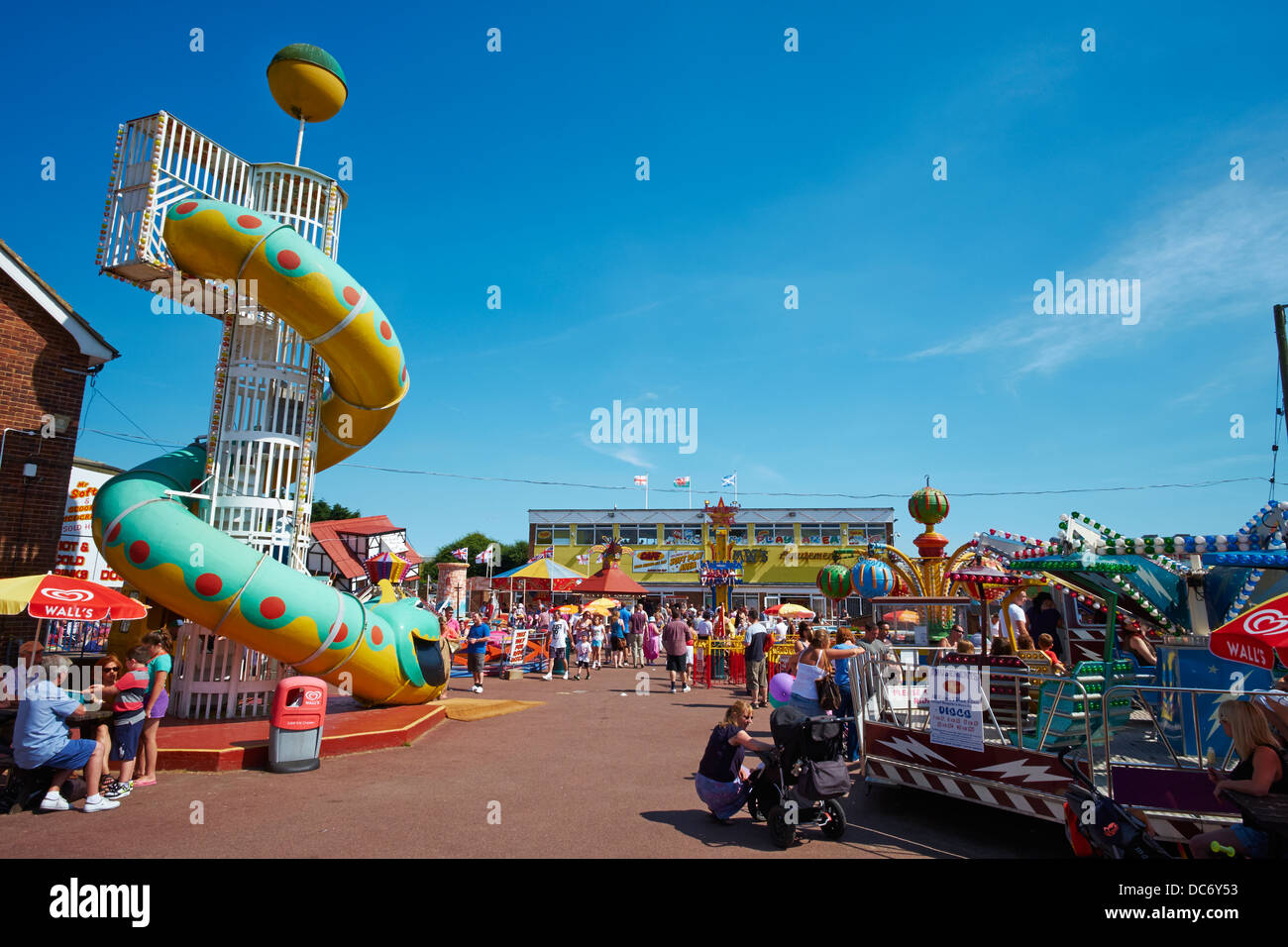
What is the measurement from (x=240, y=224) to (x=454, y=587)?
21441 mm

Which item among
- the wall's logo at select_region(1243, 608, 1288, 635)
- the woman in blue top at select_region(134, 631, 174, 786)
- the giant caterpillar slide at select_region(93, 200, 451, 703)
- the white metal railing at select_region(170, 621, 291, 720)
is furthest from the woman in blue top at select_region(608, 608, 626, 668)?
the wall's logo at select_region(1243, 608, 1288, 635)

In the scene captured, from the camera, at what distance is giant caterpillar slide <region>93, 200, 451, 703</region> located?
8062 millimetres

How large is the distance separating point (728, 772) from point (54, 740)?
5.59m

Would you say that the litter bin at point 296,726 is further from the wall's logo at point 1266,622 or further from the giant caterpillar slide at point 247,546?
the wall's logo at point 1266,622

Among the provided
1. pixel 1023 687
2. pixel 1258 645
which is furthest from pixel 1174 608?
pixel 1258 645

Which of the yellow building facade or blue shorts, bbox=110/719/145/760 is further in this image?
the yellow building facade

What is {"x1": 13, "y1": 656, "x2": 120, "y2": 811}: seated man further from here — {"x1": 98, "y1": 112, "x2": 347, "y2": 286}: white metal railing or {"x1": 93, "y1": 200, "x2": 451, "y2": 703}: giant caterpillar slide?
{"x1": 98, "y1": 112, "x2": 347, "y2": 286}: white metal railing

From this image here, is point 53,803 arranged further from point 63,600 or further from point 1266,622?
point 1266,622

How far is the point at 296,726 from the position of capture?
24.7 ft

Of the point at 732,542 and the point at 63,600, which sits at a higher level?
the point at 732,542

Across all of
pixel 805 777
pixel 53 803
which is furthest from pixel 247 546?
pixel 805 777

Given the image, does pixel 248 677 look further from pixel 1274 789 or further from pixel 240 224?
pixel 1274 789

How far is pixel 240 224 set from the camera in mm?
8469

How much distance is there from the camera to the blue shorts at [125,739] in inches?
254
